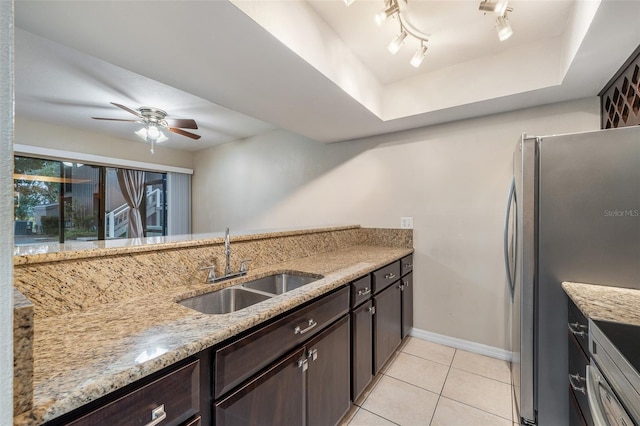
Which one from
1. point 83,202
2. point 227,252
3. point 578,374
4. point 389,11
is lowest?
point 578,374

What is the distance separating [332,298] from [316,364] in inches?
12.8

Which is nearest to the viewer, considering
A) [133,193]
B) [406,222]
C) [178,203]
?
[406,222]

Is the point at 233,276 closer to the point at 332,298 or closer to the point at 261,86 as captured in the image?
the point at 332,298

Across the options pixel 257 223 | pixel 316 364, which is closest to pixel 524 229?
pixel 316 364

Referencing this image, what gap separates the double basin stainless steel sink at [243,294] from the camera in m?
1.32

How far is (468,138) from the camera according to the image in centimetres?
242

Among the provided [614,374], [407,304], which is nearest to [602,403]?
[614,374]

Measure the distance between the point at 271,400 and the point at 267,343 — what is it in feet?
0.78

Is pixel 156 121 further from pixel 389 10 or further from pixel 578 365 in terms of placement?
pixel 578 365

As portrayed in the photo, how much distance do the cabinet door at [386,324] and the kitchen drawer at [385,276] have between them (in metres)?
0.04

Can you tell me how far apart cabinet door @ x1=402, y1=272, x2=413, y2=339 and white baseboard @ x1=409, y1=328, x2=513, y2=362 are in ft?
0.40

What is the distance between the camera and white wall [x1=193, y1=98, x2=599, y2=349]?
2275mm

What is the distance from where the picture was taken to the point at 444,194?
2535 millimetres

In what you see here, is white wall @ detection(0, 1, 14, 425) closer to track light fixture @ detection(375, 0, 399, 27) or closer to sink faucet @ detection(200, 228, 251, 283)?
sink faucet @ detection(200, 228, 251, 283)
